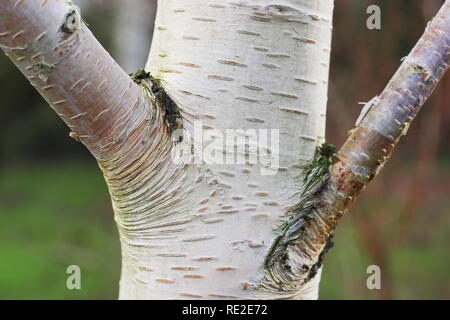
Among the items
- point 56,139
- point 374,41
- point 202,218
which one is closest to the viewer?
point 202,218

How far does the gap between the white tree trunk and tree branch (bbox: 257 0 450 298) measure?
3cm

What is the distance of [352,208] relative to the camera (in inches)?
131

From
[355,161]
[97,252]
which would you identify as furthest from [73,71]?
[97,252]

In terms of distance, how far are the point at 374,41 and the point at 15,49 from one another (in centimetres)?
323

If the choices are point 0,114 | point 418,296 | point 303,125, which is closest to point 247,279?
point 303,125

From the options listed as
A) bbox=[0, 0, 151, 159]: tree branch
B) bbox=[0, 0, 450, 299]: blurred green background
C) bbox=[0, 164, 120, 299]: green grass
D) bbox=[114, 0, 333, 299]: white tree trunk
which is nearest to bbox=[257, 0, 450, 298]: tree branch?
bbox=[114, 0, 333, 299]: white tree trunk

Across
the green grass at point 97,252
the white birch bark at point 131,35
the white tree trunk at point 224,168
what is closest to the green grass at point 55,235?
the green grass at point 97,252

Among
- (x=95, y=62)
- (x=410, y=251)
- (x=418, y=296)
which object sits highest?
(x=95, y=62)

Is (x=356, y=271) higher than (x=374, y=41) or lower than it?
lower

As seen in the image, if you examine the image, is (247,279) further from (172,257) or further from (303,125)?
(303,125)

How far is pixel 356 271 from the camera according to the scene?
4.15 m

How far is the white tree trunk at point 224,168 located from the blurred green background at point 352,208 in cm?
244

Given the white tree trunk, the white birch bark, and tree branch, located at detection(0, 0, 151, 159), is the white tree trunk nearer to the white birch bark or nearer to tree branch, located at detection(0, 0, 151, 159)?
tree branch, located at detection(0, 0, 151, 159)

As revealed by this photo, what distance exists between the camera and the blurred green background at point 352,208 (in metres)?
3.38
